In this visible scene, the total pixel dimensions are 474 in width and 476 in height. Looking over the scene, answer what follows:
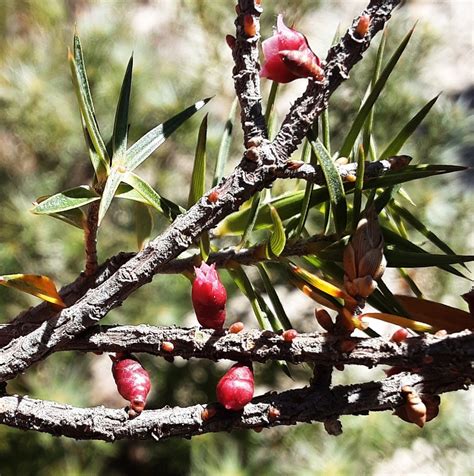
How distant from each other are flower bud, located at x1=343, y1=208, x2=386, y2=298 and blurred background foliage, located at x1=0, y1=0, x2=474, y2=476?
894 millimetres

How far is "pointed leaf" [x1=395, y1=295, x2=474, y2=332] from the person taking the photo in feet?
0.91

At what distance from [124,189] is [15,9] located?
5.16 feet

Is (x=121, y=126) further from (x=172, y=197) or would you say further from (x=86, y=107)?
(x=172, y=197)

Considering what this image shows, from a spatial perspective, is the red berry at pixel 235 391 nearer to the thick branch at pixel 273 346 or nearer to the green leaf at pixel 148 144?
the thick branch at pixel 273 346

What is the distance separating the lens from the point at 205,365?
1.37 meters

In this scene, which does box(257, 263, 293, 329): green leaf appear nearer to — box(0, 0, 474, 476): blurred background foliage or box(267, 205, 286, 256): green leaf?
box(267, 205, 286, 256): green leaf

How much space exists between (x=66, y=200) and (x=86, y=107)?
0.04m

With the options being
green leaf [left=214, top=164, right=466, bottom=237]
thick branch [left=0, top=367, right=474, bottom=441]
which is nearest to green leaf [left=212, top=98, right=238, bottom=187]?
green leaf [left=214, top=164, right=466, bottom=237]

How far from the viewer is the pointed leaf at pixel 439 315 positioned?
0.28 metres

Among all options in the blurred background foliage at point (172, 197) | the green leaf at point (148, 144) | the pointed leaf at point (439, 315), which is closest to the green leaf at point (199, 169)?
the green leaf at point (148, 144)

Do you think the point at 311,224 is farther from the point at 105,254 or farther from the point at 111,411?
the point at 111,411

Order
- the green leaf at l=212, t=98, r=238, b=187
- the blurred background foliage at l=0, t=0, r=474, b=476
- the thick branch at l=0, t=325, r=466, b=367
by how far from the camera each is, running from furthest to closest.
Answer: the blurred background foliage at l=0, t=0, r=474, b=476 → the green leaf at l=212, t=98, r=238, b=187 → the thick branch at l=0, t=325, r=466, b=367

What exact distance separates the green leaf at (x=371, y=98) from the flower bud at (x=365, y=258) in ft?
0.18

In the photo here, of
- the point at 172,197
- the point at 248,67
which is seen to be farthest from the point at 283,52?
the point at 172,197
